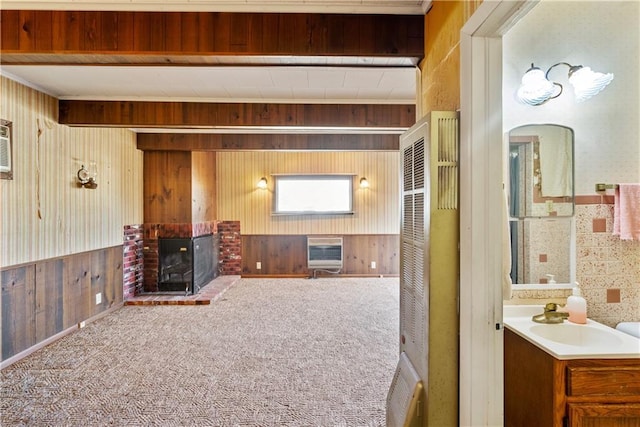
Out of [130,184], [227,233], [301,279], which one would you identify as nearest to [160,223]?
[130,184]

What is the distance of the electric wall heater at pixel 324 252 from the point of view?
623 centimetres

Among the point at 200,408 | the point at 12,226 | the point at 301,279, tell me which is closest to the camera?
the point at 200,408

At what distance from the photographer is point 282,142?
15.2ft

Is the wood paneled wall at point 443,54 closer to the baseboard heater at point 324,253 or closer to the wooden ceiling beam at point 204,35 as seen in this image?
the wooden ceiling beam at point 204,35

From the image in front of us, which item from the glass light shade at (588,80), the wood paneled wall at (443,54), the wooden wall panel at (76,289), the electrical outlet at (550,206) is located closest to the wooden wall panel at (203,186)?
the wooden wall panel at (76,289)

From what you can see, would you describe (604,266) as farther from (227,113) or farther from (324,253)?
(324,253)

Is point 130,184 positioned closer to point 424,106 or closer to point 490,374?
point 424,106

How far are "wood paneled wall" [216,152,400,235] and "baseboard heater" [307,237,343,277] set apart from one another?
180 millimetres

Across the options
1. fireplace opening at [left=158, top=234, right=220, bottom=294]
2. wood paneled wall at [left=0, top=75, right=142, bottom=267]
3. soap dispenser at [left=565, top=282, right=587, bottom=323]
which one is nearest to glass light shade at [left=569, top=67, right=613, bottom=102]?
soap dispenser at [left=565, top=282, right=587, bottom=323]

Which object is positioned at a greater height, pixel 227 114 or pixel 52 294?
pixel 227 114

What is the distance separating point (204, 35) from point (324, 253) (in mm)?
4878

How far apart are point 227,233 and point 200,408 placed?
14.6 ft

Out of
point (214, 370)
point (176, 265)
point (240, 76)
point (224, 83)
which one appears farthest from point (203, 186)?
point (214, 370)

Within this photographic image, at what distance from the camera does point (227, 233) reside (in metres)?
6.35
